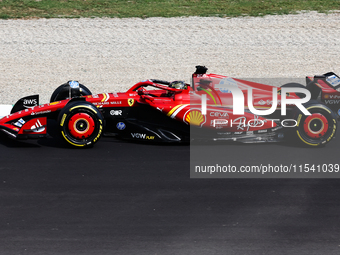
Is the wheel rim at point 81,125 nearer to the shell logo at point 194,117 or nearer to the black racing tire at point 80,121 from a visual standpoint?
the black racing tire at point 80,121

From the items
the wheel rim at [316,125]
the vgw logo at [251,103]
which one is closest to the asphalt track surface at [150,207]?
the wheel rim at [316,125]

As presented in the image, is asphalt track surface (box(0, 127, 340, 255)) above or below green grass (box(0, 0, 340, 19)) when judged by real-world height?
below

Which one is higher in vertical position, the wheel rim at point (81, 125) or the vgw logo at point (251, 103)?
the vgw logo at point (251, 103)

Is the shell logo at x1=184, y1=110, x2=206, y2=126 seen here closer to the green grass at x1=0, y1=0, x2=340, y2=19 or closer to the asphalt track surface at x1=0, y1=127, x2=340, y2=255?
the asphalt track surface at x1=0, y1=127, x2=340, y2=255

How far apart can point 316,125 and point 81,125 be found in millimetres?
3696

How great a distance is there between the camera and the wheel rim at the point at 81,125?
769 centimetres

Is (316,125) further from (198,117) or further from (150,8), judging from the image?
(150,8)

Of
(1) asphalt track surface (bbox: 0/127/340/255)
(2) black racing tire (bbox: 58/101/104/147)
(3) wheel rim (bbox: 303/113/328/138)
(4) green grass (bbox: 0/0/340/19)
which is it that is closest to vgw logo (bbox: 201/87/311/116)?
(3) wheel rim (bbox: 303/113/328/138)

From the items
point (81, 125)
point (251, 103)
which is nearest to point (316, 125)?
point (251, 103)

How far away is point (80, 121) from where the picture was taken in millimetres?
7703

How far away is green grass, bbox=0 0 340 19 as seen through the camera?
62.2 feet

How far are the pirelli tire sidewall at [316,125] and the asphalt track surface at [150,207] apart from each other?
32 cm

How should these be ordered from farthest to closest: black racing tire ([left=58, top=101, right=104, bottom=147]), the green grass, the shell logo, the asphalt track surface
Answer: the green grass
the shell logo
black racing tire ([left=58, top=101, right=104, bottom=147])
the asphalt track surface

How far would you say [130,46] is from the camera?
1653 centimetres
